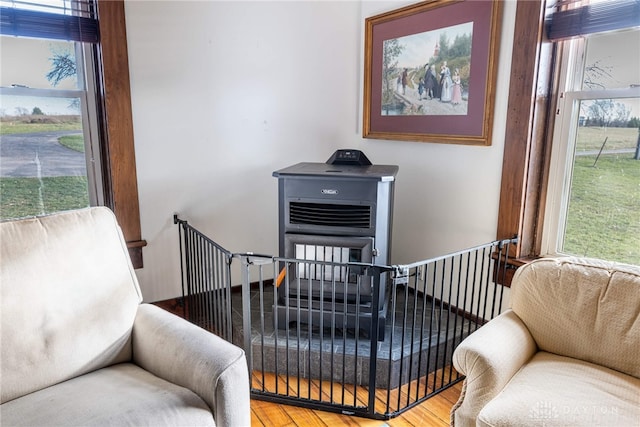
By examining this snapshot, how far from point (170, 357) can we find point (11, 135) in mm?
1643

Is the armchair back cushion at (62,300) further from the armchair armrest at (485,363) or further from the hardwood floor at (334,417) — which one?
the armchair armrest at (485,363)

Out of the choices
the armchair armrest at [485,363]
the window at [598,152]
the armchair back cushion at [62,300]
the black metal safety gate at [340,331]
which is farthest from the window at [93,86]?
the window at [598,152]

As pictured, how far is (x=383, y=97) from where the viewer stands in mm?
3119

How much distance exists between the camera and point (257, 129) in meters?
3.03

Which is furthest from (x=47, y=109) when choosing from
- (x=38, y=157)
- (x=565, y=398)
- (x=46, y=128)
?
(x=565, y=398)

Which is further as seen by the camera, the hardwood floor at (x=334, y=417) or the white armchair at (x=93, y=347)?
the hardwood floor at (x=334, y=417)

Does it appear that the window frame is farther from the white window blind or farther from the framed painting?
the framed painting

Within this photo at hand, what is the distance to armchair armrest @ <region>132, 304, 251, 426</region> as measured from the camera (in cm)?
140

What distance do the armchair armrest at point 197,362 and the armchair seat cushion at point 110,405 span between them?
0.04 metres

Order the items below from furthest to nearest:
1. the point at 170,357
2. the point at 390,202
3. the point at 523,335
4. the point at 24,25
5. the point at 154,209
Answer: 1. the point at 154,209
2. the point at 390,202
3. the point at 24,25
4. the point at 523,335
5. the point at 170,357

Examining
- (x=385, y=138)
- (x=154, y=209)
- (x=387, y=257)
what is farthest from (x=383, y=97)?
(x=154, y=209)

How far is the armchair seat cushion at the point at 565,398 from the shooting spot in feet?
4.42

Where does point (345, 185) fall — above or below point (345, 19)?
below

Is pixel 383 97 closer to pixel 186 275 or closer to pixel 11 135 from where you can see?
pixel 186 275
